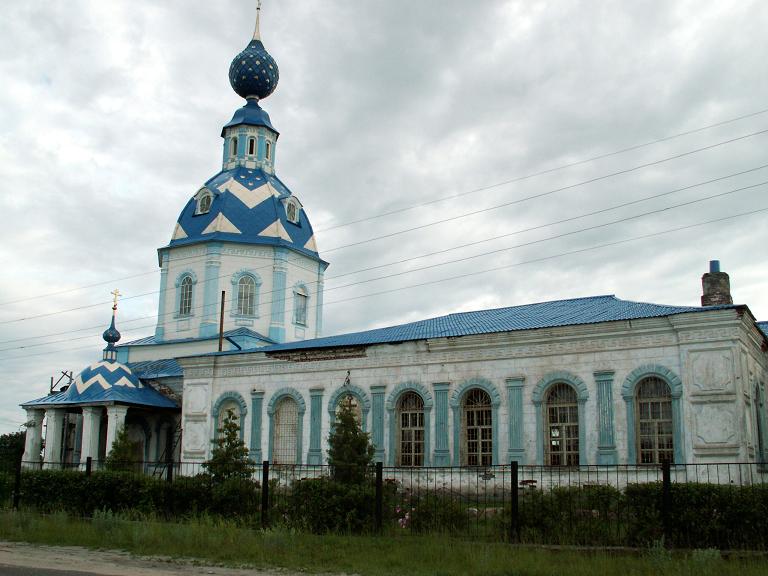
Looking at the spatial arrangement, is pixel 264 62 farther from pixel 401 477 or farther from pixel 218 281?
pixel 401 477

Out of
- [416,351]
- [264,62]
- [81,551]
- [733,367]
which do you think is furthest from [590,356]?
[264,62]

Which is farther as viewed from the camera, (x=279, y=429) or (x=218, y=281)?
(x=218, y=281)

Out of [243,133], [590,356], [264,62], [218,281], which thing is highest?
[264,62]

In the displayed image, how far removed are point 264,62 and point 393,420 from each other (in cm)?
2145

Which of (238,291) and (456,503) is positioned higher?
(238,291)

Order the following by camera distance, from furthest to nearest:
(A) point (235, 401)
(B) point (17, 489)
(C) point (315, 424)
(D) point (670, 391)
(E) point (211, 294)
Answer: (E) point (211, 294) < (A) point (235, 401) < (C) point (315, 424) < (D) point (670, 391) < (B) point (17, 489)

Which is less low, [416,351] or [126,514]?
[416,351]

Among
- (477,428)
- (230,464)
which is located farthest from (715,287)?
(230,464)

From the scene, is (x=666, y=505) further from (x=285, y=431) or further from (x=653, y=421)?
(x=285, y=431)

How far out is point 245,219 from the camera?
33125 mm

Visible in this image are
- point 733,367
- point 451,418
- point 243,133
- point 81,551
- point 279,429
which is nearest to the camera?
point 81,551

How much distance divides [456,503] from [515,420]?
7.45 meters

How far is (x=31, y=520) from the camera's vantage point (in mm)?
15211

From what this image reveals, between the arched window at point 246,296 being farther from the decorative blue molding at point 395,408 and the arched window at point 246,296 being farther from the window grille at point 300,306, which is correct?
the decorative blue molding at point 395,408
